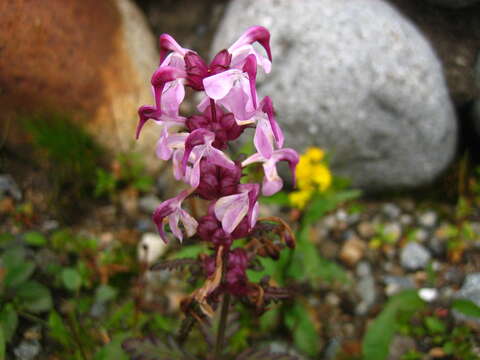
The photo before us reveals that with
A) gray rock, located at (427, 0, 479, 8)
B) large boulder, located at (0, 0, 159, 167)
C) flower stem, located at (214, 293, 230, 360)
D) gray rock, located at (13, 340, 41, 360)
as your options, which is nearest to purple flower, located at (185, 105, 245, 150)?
flower stem, located at (214, 293, 230, 360)

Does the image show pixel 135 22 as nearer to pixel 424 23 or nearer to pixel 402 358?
pixel 424 23

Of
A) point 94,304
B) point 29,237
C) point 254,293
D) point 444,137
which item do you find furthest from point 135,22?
point 254,293

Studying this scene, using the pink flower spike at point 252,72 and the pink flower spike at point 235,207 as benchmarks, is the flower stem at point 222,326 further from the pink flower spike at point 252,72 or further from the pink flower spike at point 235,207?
the pink flower spike at point 252,72

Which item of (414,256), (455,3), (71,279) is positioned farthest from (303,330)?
(455,3)

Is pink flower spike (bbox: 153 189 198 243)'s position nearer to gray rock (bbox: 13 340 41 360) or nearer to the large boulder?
gray rock (bbox: 13 340 41 360)

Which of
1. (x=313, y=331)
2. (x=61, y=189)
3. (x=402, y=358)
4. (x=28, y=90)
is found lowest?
(x=402, y=358)

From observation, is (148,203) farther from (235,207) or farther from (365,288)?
(235,207)
